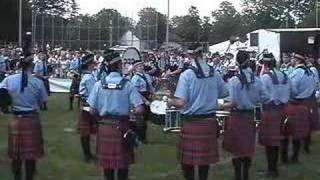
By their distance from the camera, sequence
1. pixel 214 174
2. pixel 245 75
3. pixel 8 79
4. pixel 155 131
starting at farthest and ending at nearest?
pixel 155 131 → pixel 214 174 → pixel 245 75 → pixel 8 79

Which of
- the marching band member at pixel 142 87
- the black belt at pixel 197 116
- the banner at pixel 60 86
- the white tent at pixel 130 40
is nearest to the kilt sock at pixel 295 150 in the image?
the marching band member at pixel 142 87

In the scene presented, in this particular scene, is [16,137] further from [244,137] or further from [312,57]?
[312,57]

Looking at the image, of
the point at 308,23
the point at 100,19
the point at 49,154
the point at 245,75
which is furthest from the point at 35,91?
Answer: the point at 308,23

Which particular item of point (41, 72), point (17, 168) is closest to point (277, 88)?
point (17, 168)

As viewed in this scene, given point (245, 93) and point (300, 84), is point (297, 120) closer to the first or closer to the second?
point (300, 84)

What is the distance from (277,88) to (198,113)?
2.14 m

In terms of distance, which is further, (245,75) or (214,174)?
(214,174)

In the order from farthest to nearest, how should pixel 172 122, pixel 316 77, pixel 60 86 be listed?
pixel 60 86 < pixel 172 122 < pixel 316 77

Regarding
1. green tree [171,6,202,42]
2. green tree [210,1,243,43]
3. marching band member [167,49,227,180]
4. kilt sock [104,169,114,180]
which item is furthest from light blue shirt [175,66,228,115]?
green tree [210,1,243,43]

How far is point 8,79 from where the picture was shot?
24.3 feet

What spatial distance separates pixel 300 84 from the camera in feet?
32.6

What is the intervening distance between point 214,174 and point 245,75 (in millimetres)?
1730

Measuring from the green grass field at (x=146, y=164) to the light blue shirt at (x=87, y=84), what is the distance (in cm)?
103

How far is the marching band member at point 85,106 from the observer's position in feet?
32.1
